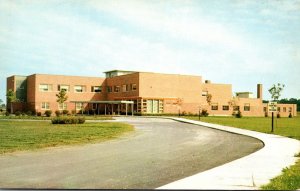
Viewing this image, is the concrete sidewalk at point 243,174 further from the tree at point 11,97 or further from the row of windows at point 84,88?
the tree at point 11,97

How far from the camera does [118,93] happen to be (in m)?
64.4

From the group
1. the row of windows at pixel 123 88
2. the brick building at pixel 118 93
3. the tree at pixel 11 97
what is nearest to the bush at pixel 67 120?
the brick building at pixel 118 93

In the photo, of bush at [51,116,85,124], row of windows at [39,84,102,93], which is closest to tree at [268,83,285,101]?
bush at [51,116,85,124]

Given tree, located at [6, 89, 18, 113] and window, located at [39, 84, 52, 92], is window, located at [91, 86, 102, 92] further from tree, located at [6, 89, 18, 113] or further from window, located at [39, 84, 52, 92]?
tree, located at [6, 89, 18, 113]

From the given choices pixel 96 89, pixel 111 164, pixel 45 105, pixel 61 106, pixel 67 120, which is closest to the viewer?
pixel 111 164

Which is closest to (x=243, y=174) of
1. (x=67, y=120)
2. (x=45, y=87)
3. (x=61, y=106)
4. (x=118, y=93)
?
(x=67, y=120)

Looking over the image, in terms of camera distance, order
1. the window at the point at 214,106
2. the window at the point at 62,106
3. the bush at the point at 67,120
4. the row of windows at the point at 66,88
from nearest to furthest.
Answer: the bush at the point at 67,120 < the row of windows at the point at 66,88 < the window at the point at 62,106 < the window at the point at 214,106

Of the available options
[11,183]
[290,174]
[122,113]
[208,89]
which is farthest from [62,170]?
[208,89]

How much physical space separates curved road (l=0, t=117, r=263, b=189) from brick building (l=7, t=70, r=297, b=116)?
137 feet

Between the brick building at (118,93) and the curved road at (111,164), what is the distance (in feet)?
137

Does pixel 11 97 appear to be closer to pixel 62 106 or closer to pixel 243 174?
pixel 62 106

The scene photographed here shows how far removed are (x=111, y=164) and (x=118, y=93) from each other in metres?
53.7

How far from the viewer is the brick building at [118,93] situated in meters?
59.3

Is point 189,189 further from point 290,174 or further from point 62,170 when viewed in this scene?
point 62,170
